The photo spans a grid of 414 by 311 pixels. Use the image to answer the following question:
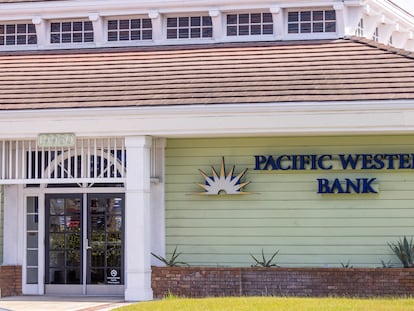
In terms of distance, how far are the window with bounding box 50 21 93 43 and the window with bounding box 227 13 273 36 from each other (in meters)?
3.30

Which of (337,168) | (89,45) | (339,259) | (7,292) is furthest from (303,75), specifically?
(7,292)

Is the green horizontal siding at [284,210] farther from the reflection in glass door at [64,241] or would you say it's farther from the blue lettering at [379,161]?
the reflection in glass door at [64,241]

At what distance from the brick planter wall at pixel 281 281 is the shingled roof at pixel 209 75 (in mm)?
3365

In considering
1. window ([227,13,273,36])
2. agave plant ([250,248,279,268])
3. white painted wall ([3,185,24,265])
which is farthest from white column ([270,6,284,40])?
white painted wall ([3,185,24,265])

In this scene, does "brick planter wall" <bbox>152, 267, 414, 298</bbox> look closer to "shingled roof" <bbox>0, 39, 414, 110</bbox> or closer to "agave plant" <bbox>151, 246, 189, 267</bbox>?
"agave plant" <bbox>151, 246, 189, 267</bbox>

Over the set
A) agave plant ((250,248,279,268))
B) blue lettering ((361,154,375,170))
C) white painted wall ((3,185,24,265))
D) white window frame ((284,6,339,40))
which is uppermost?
white window frame ((284,6,339,40))

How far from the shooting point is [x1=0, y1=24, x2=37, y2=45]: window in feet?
88.5

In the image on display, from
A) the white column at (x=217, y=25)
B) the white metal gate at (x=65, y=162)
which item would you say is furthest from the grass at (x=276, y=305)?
the white column at (x=217, y=25)

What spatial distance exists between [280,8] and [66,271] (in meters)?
7.32

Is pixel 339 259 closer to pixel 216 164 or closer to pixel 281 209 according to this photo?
pixel 281 209

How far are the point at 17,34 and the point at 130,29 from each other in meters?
2.73

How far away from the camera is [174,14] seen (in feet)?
85.6

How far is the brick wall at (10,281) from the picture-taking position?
24141 mm

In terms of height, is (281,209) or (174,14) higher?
(174,14)
